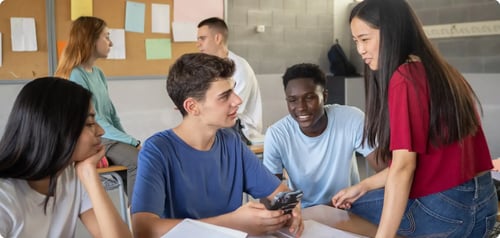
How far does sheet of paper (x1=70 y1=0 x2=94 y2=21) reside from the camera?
3.95 metres

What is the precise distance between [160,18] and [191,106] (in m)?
2.79

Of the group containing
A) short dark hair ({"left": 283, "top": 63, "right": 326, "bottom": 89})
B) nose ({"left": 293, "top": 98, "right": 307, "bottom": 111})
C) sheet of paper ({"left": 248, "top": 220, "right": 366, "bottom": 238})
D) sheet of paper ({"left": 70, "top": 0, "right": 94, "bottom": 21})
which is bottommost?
sheet of paper ({"left": 248, "top": 220, "right": 366, "bottom": 238})

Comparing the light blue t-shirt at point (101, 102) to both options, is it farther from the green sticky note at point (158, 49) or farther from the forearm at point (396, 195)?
the forearm at point (396, 195)

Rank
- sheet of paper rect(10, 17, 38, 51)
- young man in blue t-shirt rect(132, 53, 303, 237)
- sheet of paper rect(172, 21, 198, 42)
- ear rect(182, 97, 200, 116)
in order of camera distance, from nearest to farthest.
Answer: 1. young man in blue t-shirt rect(132, 53, 303, 237)
2. ear rect(182, 97, 200, 116)
3. sheet of paper rect(10, 17, 38, 51)
4. sheet of paper rect(172, 21, 198, 42)

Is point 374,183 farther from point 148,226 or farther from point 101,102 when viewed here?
point 101,102

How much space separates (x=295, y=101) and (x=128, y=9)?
2394 mm

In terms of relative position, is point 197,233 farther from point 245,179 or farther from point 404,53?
point 404,53

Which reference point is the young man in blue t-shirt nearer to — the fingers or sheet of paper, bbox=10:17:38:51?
the fingers

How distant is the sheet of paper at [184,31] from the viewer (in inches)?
179

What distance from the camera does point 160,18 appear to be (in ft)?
14.5

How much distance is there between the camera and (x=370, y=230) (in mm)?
1628

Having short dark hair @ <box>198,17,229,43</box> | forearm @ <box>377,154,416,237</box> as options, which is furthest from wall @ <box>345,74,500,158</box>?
forearm @ <box>377,154,416,237</box>

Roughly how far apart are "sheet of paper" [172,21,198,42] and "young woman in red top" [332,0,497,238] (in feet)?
10.5

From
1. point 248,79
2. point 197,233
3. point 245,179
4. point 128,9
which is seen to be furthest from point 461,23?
point 197,233
